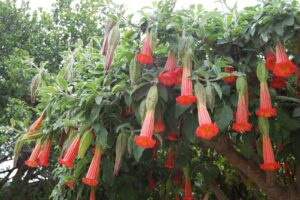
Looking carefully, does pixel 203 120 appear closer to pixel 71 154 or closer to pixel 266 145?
pixel 266 145

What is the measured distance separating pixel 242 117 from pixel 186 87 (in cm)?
26

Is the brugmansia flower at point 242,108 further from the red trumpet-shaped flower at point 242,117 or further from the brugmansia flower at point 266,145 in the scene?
the brugmansia flower at point 266,145

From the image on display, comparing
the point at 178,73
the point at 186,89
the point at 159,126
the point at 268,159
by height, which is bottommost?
the point at 268,159

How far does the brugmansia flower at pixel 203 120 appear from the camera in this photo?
150cm

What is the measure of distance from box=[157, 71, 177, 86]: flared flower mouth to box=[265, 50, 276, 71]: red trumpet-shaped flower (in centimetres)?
42

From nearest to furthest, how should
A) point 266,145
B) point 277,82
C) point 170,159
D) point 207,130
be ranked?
point 207,130 → point 266,145 → point 277,82 → point 170,159

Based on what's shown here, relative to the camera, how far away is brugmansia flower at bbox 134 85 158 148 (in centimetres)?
154

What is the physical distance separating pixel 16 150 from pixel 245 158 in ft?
4.10

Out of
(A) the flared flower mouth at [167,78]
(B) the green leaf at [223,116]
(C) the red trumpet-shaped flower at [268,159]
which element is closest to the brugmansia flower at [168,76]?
(A) the flared flower mouth at [167,78]

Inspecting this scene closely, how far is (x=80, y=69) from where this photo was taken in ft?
7.24

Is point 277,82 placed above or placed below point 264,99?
above

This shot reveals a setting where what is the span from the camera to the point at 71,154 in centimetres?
181

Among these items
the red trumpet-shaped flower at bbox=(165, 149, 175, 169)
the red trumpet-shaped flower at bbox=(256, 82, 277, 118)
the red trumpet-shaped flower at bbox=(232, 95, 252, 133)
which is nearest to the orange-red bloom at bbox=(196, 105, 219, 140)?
the red trumpet-shaped flower at bbox=(232, 95, 252, 133)

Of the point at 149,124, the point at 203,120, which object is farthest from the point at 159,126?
the point at 203,120
